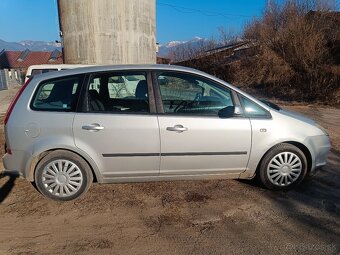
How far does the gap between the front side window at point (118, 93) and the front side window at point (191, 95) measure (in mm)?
245

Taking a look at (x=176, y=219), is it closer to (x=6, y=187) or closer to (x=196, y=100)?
(x=196, y=100)

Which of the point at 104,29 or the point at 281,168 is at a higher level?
the point at 104,29

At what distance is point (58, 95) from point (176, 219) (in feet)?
6.52

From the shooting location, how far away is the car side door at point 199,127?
155 inches

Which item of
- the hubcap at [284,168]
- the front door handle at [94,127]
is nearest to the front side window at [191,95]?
the front door handle at [94,127]

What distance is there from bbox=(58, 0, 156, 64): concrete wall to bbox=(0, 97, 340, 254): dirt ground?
857 cm

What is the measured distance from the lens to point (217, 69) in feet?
74.4

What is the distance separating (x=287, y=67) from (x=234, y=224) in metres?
13.5

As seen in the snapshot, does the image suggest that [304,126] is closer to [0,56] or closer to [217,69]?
[217,69]

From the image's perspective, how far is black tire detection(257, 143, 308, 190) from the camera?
13.8 feet

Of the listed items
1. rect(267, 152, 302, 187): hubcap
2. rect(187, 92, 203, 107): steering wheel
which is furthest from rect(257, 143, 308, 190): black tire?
rect(187, 92, 203, 107): steering wheel

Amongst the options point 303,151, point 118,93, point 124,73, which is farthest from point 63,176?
point 303,151

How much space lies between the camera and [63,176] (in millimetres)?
3977

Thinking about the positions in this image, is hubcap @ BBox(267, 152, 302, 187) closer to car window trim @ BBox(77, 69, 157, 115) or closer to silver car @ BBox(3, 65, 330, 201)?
silver car @ BBox(3, 65, 330, 201)
